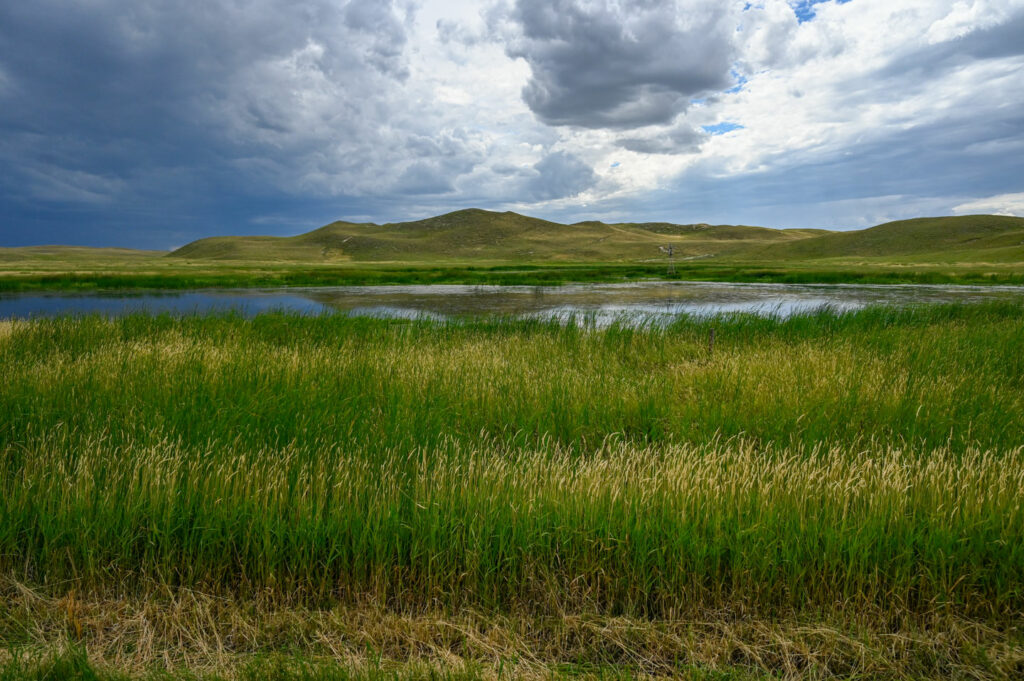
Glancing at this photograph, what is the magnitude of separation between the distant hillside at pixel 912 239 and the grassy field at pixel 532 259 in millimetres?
316

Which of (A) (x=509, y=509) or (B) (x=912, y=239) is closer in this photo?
(A) (x=509, y=509)

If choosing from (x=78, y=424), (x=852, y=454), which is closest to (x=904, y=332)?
(x=852, y=454)

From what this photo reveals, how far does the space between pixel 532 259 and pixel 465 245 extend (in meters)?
40.8

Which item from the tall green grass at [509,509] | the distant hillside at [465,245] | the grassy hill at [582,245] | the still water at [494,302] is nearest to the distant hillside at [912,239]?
the grassy hill at [582,245]

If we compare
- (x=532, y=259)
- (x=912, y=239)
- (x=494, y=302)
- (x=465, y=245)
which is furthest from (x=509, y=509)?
(x=465, y=245)

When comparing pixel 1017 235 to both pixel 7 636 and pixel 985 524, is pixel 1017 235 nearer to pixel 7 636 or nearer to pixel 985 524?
pixel 985 524

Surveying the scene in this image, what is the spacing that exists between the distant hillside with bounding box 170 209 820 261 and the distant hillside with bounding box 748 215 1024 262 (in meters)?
21.8

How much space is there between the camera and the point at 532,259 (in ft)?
425

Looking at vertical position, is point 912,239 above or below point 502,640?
above

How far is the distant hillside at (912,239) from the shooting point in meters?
99.8

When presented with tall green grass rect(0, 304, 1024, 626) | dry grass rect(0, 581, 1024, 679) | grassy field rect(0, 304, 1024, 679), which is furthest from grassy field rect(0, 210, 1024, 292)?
dry grass rect(0, 581, 1024, 679)

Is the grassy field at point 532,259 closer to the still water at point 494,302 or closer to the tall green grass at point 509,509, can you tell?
the still water at point 494,302

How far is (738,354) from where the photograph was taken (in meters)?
12.2

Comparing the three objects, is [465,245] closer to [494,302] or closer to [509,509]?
[494,302]
